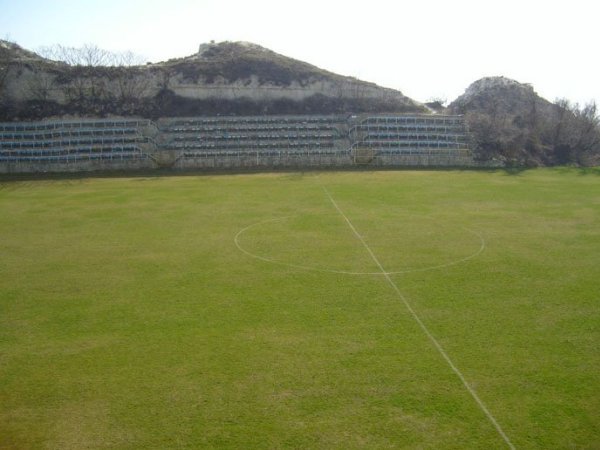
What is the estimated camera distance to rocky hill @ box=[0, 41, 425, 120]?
41312 millimetres

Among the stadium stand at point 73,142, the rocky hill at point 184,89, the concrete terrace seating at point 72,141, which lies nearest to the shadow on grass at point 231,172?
the stadium stand at point 73,142

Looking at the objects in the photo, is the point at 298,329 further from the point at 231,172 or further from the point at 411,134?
the point at 411,134

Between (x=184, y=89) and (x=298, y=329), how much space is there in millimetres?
36838

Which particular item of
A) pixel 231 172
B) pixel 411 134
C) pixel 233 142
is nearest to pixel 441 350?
pixel 231 172

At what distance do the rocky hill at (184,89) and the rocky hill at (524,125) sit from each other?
5.58 metres

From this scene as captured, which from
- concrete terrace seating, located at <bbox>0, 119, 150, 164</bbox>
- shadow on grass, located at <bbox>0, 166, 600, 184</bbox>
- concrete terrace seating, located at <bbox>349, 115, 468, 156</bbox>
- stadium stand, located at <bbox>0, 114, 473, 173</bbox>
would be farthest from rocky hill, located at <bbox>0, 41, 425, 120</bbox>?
shadow on grass, located at <bbox>0, 166, 600, 184</bbox>

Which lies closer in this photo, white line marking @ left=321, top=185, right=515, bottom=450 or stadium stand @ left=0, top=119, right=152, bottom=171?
white line marking @ left=321, top=185, right=515, bottom=450

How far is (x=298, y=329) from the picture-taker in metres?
10.5

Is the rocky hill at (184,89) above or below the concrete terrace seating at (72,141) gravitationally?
above

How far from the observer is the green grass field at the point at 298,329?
7.54 metres

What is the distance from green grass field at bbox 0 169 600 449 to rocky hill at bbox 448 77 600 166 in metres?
17.1

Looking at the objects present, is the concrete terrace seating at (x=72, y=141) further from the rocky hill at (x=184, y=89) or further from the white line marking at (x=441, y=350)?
the white line marking at (x=441, y=350)

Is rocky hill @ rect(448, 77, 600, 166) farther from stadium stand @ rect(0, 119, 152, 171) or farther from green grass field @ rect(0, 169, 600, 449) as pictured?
stadium stand @ rect(0, 119, 152, 171)

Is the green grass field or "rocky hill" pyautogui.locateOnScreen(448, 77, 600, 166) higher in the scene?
"rocky hill" pyautogui.locateOnScreen(448, 77, 600, 166)
